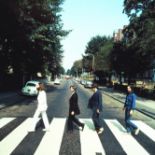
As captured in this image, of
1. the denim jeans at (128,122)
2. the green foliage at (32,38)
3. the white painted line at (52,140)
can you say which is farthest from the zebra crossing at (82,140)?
the green foliage at (32,38)

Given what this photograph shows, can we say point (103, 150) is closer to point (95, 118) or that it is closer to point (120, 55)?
point (95, 118)

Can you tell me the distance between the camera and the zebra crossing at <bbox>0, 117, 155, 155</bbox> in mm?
10375

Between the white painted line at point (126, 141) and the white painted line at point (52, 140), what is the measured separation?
190 centimetres

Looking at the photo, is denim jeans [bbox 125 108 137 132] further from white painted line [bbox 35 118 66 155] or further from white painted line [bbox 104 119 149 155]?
white painted line [bbox 35 118 66 155]

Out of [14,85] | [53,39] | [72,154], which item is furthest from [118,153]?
[14,85]

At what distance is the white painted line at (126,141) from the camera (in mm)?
10602

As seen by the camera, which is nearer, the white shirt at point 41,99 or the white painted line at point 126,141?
the white painted line at point 126,141

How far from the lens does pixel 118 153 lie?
10203 mm

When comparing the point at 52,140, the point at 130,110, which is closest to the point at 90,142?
the point at 52,140

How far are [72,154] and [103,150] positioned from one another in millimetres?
1061

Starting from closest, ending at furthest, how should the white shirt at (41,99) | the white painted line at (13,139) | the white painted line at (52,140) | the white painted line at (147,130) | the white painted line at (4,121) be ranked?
the white painted line at (52,140)
the white painted line at (13,139)
the white shirt at (41,99)
the white painted line at (147,130)
the white painted line at (4,121)

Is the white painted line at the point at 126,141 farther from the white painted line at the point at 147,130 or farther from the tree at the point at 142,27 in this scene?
the tree at the point at 142,27

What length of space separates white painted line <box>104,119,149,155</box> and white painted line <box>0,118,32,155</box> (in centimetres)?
313

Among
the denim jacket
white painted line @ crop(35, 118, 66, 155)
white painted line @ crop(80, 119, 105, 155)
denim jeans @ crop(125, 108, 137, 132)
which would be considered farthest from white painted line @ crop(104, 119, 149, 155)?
white painted line @ crop(35, 118, 66, 155)
